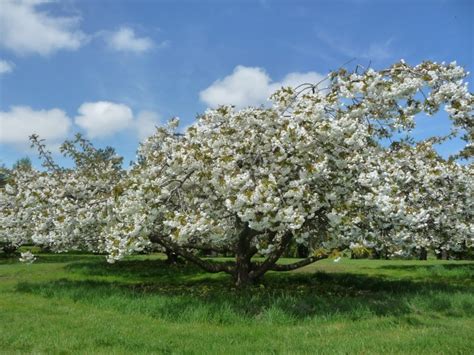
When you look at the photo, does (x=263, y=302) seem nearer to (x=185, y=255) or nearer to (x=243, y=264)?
Result: (x=243, y=264)

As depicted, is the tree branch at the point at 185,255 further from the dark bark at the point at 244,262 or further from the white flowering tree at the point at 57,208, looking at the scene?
the white flowering tree at the point at 57,208

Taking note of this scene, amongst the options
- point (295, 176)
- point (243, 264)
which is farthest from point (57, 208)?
point (295, 176)

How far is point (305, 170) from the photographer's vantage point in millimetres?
10312

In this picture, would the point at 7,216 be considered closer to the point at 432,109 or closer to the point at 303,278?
the point at 303,278

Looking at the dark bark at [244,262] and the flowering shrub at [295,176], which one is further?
the dark bark at [244,262]

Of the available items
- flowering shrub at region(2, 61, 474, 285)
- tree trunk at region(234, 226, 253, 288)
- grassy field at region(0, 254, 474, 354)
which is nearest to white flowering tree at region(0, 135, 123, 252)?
flowering shrub at region(2, 61, 474, 285)

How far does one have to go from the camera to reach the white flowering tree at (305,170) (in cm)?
1020

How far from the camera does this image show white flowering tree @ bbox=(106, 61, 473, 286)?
33.4 ft

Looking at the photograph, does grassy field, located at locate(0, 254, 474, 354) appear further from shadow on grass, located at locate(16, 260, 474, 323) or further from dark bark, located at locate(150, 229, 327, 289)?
dark bark, located at locate(150, 229, 327, 289)

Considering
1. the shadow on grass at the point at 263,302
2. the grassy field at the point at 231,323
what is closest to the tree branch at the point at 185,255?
the shadow on grass at the point at 263,302

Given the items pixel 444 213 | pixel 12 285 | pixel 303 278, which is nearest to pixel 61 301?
pixel 12 285

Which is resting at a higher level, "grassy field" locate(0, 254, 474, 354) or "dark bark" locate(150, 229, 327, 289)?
"dark bark" locate(150, 229, 327, 289)

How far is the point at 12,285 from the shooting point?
16.2 metres

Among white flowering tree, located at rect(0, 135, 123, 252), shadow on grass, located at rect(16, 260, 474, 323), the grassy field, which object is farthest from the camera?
white flowering tree, located at rect(0, 135, 123, 252)
